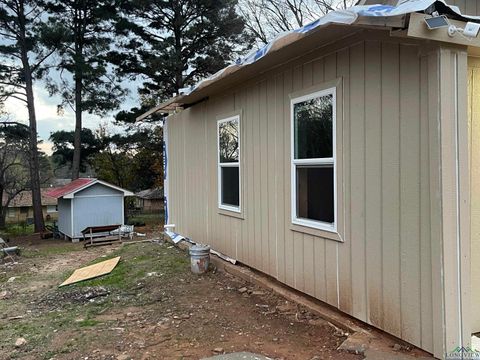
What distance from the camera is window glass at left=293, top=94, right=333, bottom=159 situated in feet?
12.2

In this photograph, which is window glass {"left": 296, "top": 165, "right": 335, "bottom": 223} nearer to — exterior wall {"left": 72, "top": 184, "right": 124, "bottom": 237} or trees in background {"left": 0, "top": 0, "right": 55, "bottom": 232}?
exterior wall {"left": 72, "top": 184, "right": 124, "bottom": 237}

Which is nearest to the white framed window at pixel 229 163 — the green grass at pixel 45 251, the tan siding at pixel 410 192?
the tan siding at pixel 410 192

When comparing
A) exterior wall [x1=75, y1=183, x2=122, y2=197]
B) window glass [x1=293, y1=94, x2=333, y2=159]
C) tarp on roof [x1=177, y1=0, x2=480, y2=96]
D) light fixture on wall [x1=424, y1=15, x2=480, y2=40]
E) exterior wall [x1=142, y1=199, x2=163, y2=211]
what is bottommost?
exterior wall [x1=142, y1=199, x2=163, y2=211]

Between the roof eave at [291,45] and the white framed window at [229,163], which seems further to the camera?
the white framed window at [229,163]

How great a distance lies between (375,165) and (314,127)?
2.98ft

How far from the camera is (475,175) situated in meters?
3.03

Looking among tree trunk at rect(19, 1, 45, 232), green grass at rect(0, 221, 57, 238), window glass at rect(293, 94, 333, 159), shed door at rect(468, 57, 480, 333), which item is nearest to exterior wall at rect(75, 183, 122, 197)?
tree trunk at rect(19, 1, 45, 232)

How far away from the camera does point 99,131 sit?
2292 centimetres

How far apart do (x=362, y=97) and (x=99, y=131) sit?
2171 cm

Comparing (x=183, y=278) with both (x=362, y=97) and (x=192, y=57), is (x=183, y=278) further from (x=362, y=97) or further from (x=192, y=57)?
(x=192, y=57)

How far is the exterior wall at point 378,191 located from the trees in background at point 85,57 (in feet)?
53.1

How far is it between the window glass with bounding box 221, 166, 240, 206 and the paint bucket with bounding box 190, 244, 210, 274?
79cm

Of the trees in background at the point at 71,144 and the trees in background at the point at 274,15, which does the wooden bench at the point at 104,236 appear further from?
the trees in background at the point at 274,15

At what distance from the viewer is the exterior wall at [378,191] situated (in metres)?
2.67
